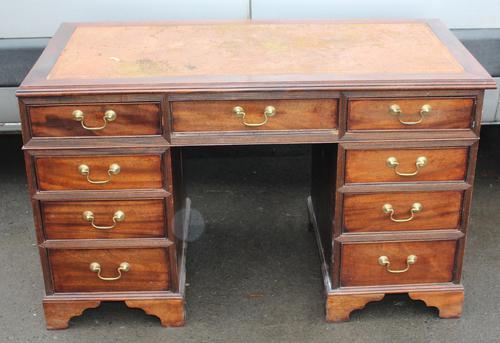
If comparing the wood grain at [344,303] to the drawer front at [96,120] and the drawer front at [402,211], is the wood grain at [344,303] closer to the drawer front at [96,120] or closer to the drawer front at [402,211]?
the drawer front at [402,211]

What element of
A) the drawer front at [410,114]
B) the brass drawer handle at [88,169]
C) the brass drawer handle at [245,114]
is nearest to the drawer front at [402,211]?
the drawer front at [410,114]

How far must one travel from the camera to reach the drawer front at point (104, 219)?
2.46 metres

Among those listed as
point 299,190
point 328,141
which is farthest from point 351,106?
point 299,190

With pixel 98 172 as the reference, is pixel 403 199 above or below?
below

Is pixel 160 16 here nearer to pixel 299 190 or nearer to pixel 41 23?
pixel 41 23

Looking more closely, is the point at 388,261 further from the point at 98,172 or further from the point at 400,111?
the point at 98,172

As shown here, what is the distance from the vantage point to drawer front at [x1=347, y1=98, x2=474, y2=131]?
2340 mm

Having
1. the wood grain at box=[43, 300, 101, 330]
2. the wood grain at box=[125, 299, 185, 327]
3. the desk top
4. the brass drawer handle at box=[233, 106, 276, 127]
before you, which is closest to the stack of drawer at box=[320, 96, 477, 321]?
the desk top

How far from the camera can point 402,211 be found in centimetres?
250

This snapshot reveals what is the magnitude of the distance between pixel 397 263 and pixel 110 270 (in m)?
0.91

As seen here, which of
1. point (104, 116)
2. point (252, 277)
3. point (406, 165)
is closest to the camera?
point (104, 116)

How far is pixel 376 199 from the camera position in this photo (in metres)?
2.48

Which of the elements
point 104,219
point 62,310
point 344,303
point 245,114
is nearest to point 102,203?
point 104,219

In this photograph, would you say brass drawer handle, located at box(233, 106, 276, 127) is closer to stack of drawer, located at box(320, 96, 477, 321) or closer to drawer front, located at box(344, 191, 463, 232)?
stack of drawer, located at box(320, 96, 477, 321)
